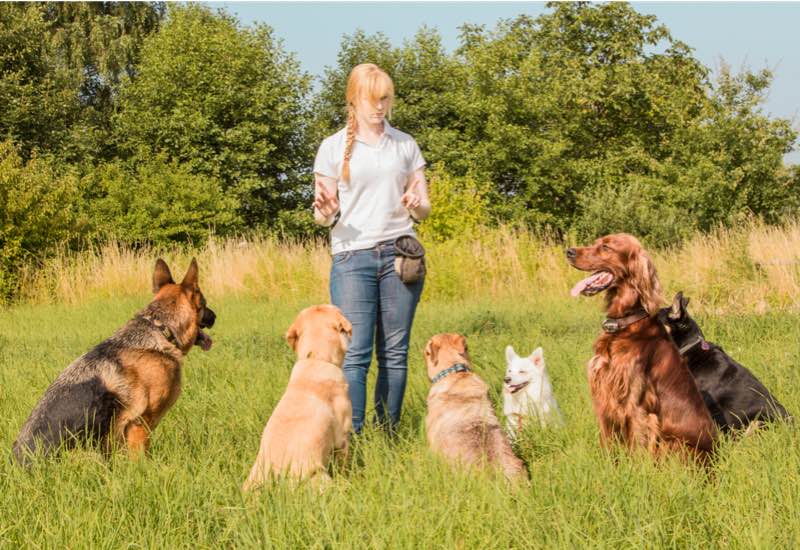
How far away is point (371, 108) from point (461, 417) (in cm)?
205

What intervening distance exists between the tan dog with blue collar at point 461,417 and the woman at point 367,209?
0.45 meters

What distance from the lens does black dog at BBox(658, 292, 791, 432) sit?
17.3 ft

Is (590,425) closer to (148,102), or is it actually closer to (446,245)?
(446,245)

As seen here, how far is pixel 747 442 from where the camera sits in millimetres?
4805

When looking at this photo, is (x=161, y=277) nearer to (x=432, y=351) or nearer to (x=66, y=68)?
(x=432, y=351)

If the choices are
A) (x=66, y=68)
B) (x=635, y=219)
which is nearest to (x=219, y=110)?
(x=66, y=68)

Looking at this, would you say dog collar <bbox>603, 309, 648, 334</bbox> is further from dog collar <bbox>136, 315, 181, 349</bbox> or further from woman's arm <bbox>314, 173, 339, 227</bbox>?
dog collar <bbox>136, 315, 181, 349</bbox>

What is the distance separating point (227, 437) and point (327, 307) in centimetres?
115

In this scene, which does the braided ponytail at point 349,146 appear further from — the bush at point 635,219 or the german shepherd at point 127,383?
the bush at point 635,219

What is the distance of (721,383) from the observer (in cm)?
541

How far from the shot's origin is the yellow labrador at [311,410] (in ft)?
13.5

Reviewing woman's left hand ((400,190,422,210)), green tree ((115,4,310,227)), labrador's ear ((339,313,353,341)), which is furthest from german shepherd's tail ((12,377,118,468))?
green tree ((115,4,310,227))

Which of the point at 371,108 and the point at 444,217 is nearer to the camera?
the point at 371,108

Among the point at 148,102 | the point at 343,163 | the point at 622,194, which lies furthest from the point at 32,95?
the point at 343,163
